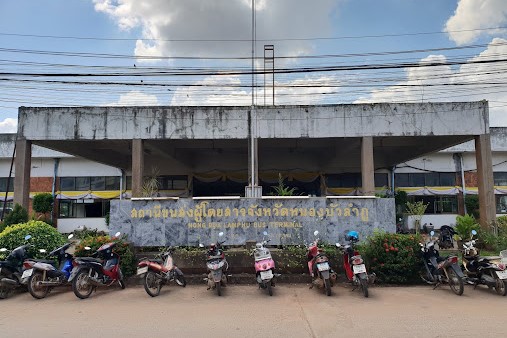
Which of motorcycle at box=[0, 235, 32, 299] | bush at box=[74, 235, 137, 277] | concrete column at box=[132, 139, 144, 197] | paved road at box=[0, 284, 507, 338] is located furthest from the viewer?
concrete column at box=[132, 139, 144, 197]

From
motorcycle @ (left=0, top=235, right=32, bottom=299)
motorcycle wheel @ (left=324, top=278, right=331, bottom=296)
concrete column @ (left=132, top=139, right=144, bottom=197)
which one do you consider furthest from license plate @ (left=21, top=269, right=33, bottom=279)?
concrete column @ (left=132, top=139, right=144, bottom=197)

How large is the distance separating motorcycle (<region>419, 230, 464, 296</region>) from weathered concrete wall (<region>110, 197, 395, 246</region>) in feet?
3.69

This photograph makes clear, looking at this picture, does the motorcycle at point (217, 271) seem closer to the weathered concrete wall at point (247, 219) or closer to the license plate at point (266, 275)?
the license plate at point (266, 275)

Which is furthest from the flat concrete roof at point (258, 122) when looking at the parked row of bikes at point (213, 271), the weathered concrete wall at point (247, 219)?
the parked row of bikes at point (213, 271)

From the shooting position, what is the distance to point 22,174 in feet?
43.8

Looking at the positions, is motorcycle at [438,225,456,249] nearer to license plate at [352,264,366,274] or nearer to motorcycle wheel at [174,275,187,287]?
license plate at [352,264,366,274]

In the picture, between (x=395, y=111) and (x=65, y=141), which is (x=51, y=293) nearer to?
(x=65, y=141)

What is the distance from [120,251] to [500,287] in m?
7.12

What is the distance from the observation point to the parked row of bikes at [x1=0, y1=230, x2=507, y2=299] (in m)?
6.62

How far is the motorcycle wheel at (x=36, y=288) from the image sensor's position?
6.58 metres

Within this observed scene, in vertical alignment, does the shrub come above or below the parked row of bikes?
above

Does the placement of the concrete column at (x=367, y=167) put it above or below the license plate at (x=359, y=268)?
above

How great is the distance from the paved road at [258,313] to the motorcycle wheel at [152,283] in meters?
0.15

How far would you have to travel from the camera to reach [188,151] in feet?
63.2
